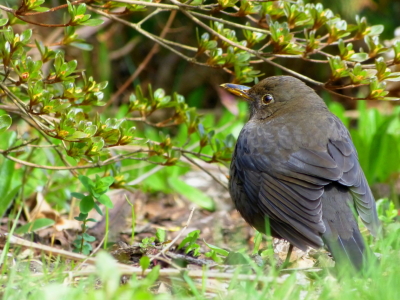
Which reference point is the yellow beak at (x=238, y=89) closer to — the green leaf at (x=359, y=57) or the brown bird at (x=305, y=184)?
the brown bird at (x=305, y=184)

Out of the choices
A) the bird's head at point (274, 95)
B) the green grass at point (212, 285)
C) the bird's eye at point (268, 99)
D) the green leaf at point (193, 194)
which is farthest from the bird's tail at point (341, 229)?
the green leaf at point (193, 194)

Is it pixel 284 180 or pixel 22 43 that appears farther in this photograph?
pixel 284 180

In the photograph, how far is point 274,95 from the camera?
4.97 meters

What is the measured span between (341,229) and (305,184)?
0.36 metres

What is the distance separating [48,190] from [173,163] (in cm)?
147

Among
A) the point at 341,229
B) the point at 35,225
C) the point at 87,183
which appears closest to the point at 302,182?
the point at 341,229

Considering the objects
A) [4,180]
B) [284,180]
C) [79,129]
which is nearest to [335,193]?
[284,180]

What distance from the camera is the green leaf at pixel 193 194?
6.14m

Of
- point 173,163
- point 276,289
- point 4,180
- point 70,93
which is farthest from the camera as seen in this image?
point 4,180

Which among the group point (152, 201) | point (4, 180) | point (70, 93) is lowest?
point (152, 201)

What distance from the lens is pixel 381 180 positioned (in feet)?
21.3

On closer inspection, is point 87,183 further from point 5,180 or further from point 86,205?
point 5,180

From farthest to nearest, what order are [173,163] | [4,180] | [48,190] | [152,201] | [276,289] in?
1. [152,201]
2. [48,190]
3. [4,180]
4. [173,163]
5. [276,289]

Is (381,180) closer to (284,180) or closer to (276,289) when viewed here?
(284,180)
